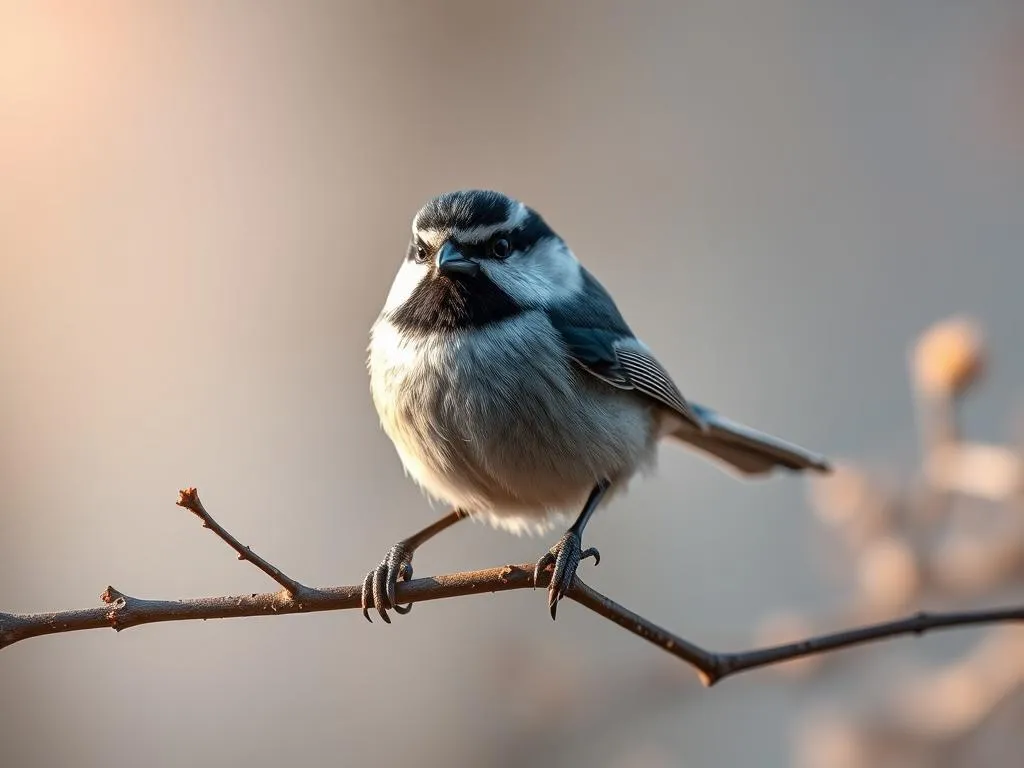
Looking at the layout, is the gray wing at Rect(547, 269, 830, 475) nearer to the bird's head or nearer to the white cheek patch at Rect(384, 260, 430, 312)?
the bird's head

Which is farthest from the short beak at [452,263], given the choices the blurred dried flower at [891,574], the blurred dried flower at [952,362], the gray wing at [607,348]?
the blurred dried flower at [891,574]

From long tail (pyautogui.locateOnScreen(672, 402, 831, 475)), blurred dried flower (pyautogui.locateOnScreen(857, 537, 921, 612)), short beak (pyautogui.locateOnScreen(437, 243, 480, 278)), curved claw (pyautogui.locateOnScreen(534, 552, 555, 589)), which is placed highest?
short beak (pyautogui.locateOnScreen(437, 243, 480, 278))

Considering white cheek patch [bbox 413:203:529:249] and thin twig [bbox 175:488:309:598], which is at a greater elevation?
white cheek patch [bbox 413:203:529:249]

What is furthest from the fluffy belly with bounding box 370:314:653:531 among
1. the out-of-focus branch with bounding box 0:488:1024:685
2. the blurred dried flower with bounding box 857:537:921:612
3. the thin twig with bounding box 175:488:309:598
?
the thin twig with bounding box 175:488:309:598

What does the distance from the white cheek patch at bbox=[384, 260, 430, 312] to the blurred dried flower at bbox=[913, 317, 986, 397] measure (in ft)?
4.48

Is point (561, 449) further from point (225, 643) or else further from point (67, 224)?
point (67, 224)

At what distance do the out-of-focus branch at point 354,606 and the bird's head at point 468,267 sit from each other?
0.86m

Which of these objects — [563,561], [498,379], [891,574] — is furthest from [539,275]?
[891,574]

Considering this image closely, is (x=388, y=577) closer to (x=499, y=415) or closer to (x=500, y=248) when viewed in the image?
(x=499, y=415)

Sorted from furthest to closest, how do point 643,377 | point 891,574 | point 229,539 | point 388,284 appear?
point 388,284 → point 643,377 → point 891,574 → point 229,539

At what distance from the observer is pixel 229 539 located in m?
2.04

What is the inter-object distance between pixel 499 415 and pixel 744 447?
1.27 metres

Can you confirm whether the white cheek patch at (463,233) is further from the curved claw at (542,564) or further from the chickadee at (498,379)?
the curved claw at (542,564)

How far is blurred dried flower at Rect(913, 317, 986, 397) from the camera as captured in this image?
112 inches
